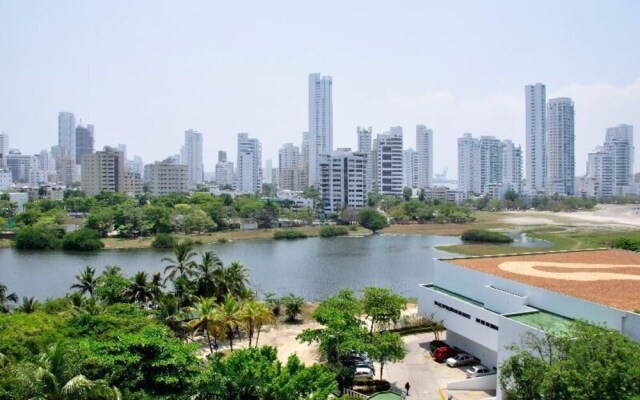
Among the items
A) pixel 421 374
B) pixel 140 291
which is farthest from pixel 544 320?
pixel 140 291

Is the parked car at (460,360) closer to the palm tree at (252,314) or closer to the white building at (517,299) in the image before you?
the white building at (517,299)

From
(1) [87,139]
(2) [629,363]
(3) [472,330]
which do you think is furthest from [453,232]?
(1) [87,139]

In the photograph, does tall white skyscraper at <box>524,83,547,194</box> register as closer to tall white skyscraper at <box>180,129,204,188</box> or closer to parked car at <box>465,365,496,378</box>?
tall white skyscraper at <box>180,129,204,188</box>


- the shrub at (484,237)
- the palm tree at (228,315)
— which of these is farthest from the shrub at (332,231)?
the palm tree at (228,315)

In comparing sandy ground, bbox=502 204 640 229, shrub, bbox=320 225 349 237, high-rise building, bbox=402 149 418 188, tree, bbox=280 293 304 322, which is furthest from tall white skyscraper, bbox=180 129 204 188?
tree, bbox=280 293 304 322

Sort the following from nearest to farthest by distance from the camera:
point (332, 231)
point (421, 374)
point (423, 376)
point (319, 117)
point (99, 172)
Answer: point (423, 376) → point (421, 374) → point (332, 231) → point (99, 172) → point (319, 117)

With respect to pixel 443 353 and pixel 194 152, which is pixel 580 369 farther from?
pixel 194 152

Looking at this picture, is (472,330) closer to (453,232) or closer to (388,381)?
(388,381)
